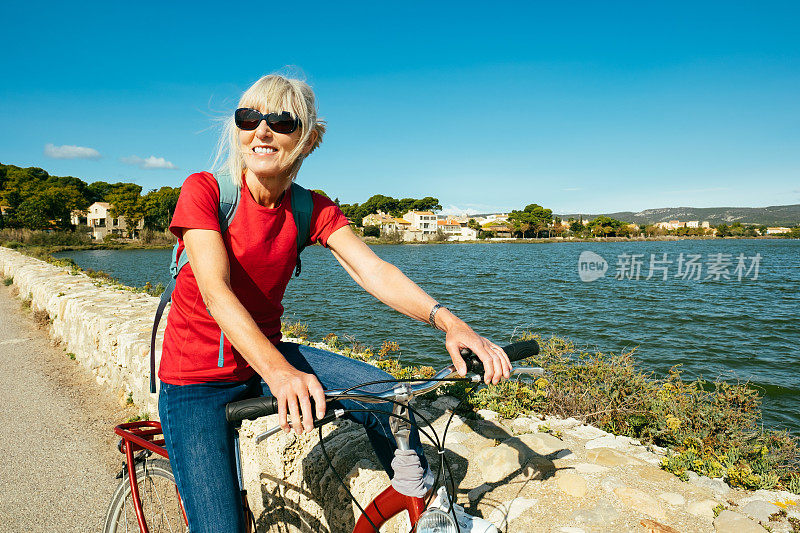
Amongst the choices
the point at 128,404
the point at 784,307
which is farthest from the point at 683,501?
Answer: the point at 784,307

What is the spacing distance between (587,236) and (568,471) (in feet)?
475

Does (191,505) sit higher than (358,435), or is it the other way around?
(191,505)

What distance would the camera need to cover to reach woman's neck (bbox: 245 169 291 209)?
204cm

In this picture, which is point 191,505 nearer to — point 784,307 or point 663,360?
point 663,360

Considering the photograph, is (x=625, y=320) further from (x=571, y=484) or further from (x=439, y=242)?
(x=439, y=242)

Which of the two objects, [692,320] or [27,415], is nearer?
[27,415]

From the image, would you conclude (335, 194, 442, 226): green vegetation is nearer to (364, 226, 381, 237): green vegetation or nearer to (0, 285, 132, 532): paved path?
(364, 226, 381, 237): green vegetation

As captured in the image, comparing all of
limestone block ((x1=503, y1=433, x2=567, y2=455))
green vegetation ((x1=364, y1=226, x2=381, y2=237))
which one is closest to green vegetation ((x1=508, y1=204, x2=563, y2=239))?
green vegetation ((x1=364, y1=226, x2=381, y2=237))

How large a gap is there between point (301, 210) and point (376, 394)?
1001 mm

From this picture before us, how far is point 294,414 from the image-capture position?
4.66ft

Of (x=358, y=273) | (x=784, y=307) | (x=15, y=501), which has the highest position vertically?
(x=358, y=273)

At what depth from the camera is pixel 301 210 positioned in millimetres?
2203

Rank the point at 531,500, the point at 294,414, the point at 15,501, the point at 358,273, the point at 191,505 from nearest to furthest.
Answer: the point at 294,414
the point at 191,505
the point at 358,273
the point at 531,500
the point at 15,501

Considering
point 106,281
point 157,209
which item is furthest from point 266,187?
point 157,209
